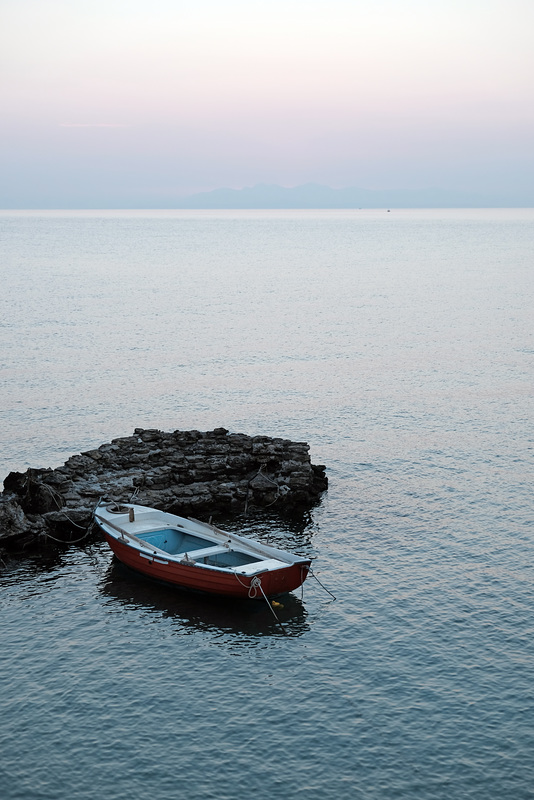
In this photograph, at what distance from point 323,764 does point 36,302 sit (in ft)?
506

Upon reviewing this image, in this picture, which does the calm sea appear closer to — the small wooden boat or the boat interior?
the small wooden boat

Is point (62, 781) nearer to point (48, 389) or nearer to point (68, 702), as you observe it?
point (68, 702)

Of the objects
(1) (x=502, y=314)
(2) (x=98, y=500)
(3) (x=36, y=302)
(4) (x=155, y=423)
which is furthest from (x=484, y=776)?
(3) (x=36, y=302)

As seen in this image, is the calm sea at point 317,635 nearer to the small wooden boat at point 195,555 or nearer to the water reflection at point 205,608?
the water reflection at point 205,608

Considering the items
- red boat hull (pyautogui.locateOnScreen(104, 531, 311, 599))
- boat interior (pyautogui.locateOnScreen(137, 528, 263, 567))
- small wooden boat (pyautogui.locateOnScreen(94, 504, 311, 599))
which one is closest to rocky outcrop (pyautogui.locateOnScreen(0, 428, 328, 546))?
small wooden boat (pyautogui.locateOnScreen(94, 504, 311, 599))

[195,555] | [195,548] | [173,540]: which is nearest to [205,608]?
[195,555]

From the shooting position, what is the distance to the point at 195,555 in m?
51.0

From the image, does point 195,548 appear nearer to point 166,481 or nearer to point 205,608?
point 205,608

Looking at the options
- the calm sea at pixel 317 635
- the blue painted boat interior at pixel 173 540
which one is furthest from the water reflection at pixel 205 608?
the blue painted boat interior at pixel 173 540

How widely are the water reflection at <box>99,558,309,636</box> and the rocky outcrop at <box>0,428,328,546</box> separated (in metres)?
8.08

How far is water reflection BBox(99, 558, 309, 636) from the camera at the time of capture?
4578 cm

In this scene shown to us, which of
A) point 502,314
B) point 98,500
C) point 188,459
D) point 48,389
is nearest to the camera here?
point 98,500

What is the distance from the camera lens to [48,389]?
3937 inches

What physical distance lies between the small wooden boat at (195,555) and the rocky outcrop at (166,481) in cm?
355
